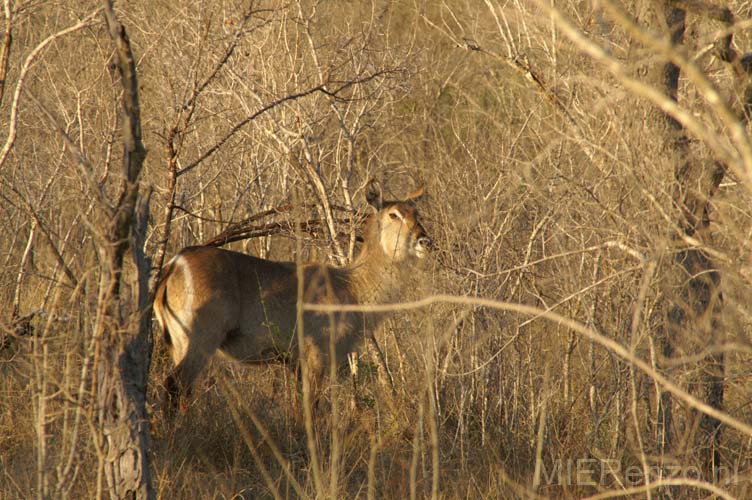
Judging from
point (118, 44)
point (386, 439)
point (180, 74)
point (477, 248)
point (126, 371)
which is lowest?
point (386, 439)

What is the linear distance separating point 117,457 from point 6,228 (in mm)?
4510

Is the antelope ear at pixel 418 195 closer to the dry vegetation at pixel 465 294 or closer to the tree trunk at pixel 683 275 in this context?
the dry vegetation at pixel 465 294

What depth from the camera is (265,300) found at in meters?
6.83

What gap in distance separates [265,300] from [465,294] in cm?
174

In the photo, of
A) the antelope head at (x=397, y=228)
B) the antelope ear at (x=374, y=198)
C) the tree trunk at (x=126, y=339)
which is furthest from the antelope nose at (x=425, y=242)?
the tree trunk at (x=126, y=339)

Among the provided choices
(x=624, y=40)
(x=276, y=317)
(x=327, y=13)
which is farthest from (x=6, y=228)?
(x=624, y=40)

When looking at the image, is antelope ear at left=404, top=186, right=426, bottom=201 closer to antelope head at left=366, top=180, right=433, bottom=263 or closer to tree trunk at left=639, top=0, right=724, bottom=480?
antelope head at left=366, top=180, right=433, bottom=263

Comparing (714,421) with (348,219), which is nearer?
(714,421)

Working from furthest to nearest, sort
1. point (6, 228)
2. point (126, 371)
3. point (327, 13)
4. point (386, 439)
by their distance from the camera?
point (327, 13) < point (6, 228) < point (386, 439) < point (126, 371)

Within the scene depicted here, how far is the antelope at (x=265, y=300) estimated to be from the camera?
6465mm

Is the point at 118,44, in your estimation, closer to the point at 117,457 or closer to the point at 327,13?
the point at 117,457

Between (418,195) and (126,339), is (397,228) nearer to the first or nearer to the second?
(418,195)

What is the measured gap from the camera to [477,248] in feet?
19.6

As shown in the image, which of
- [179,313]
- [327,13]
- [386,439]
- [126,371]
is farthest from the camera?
[327,13]
